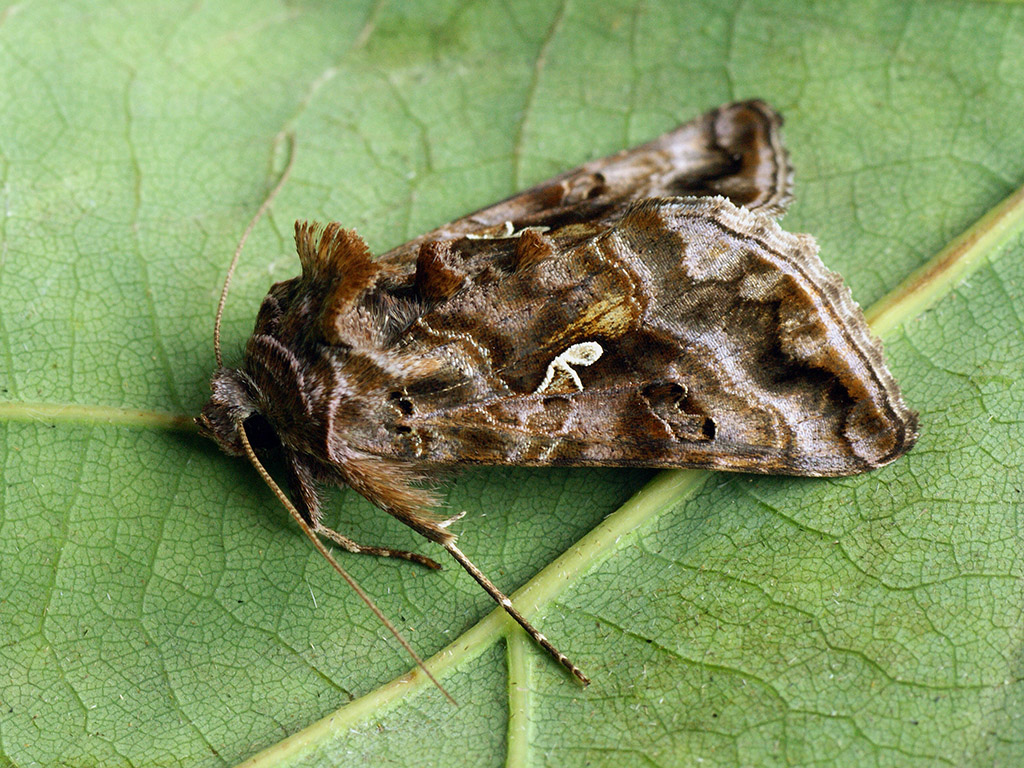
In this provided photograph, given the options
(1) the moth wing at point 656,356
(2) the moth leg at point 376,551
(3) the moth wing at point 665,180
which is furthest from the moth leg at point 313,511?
(3) the moth wing at point 665,180

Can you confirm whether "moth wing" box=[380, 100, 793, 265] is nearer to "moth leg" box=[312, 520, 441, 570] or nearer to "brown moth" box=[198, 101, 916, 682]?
"brown moth" box=[198, 101, 916, 682]

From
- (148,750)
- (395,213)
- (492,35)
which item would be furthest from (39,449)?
(492,35)

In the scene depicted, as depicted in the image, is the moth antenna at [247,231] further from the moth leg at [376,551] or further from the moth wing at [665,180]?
the moth leg at [376,551]

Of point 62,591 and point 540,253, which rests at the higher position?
point 540,253

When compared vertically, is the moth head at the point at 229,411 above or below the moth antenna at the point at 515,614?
above

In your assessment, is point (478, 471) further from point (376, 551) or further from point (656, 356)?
point (656, 356)

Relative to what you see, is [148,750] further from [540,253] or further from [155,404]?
[540,253]
